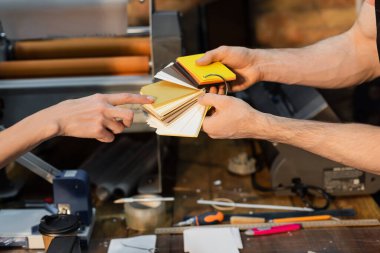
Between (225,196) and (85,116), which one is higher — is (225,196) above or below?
below

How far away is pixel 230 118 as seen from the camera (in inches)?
42.9

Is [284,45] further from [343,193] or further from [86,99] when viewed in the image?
[86,99]

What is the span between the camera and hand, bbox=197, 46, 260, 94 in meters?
1.24

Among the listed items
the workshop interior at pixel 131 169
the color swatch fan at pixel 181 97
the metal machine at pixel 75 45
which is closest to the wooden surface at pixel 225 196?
the workshop interior at pixel 131 169

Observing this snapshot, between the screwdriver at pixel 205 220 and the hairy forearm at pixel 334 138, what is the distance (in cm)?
30

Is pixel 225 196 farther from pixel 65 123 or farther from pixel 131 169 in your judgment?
pixel 65 123

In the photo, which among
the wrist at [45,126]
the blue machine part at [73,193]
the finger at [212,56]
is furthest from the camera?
the blue machine part at [73,193]

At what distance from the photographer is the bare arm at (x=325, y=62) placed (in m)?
1.33

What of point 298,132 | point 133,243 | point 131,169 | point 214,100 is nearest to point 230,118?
point 214,100

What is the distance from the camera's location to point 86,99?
1102 mm

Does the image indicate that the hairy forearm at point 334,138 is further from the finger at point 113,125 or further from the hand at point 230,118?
the finger at point 113,125

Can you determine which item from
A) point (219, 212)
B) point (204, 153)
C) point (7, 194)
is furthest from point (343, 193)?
point (7, 194)

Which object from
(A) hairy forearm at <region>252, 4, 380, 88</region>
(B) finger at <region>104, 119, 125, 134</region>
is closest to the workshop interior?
(A) hairy forearm at <region>252, 4, 380, 88</region>

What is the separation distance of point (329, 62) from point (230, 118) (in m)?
0.43
